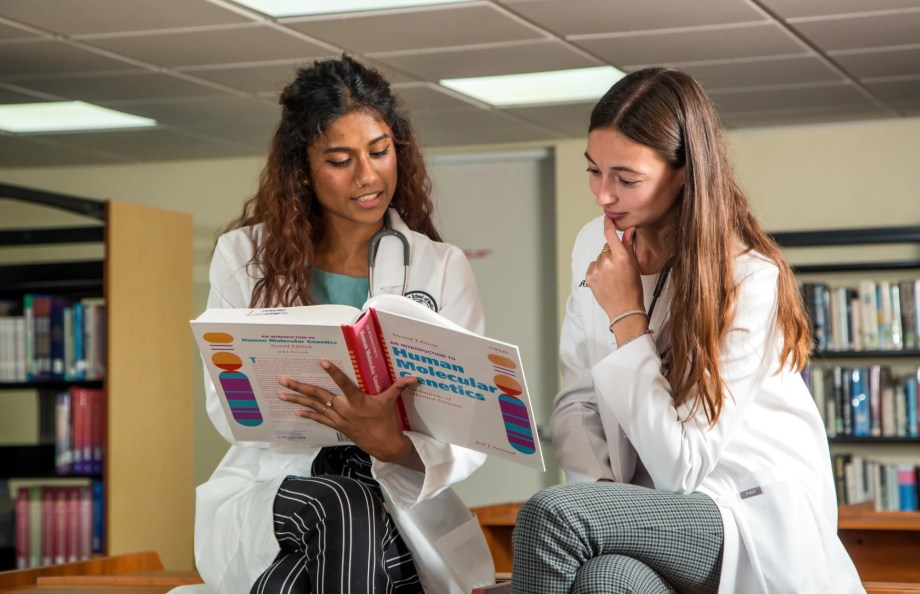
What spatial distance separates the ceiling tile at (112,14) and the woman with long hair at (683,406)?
7.47 ft

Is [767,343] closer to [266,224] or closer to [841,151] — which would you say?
[266,224]

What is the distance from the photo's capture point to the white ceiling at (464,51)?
392 centimetres

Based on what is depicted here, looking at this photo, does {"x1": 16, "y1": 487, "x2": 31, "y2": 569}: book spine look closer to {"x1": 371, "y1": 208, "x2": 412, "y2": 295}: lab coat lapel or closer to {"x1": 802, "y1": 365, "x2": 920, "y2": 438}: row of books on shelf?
{"x1": 371, "y1": 208, "x2": 412, "y2": 295}: lab coat lapel

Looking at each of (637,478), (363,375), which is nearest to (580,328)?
(637,478)

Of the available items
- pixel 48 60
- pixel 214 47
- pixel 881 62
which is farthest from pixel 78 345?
pixel 881 62

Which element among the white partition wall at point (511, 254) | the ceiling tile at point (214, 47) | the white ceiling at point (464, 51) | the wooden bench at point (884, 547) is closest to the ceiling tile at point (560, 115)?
the white ceiling at point (464, 51)

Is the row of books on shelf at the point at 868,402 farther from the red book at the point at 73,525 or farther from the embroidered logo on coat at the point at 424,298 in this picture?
the embroidered logo on coat at the point at 424,298

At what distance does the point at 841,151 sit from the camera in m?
5.88

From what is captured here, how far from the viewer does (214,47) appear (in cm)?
431

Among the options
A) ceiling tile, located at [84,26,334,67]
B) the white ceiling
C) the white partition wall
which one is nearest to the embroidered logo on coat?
the white ceiling

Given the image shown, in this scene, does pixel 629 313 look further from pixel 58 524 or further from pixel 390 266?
pixel 58 524

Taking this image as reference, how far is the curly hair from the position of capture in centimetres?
228

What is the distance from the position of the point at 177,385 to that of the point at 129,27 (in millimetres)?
2007

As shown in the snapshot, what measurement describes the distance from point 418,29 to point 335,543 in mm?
2597
